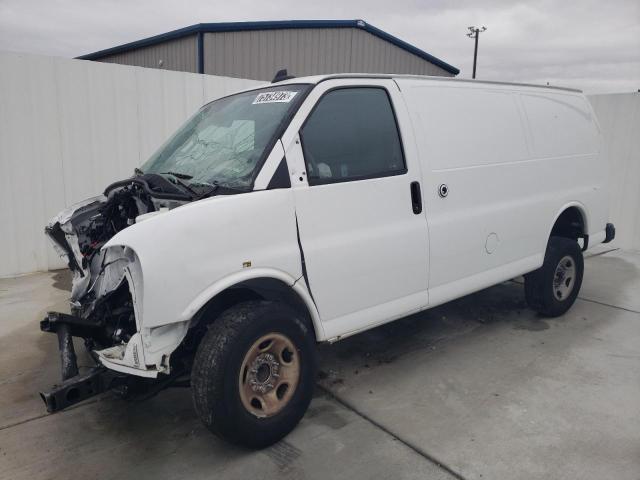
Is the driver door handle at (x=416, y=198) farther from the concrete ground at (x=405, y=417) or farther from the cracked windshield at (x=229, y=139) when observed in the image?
the concrete ground at (x=405, y=417)

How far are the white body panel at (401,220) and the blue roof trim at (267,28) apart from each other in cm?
1101

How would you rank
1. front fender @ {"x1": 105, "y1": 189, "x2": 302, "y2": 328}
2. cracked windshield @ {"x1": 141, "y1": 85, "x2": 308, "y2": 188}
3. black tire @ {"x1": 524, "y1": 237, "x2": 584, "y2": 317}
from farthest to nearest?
black tire @ {"x1": 524, "y1": 237, "x2": 584, "y2": 317}
cracked windshield @ {"x1": 141, "y1": 85, "x2": 308, "y2": 188}
front fender @ {"x1": 105, "y1": 189, "x2": 302, "y2": 328}

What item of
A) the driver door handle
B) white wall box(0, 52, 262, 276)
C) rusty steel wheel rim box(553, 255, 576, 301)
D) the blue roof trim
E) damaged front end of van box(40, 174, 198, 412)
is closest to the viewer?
damaged front end of van box(40, 174, 198, 412)

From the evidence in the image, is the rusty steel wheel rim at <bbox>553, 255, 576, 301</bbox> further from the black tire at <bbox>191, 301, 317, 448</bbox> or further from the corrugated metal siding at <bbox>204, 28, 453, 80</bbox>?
the corrugated metal siding at <bbox>204, 28, 453, 80</bbox>

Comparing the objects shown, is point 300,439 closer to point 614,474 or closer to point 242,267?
point 242,267

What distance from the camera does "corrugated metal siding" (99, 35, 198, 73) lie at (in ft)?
48.3

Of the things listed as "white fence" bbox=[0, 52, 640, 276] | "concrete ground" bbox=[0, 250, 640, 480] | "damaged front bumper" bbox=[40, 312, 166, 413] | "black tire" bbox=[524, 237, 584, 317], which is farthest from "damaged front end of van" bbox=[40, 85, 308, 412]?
"white fence" bbox=[0, 52, 640, 276]

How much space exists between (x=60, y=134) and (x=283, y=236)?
522 cm

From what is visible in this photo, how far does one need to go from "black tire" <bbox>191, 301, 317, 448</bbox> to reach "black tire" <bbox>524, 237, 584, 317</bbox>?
2.97 meters

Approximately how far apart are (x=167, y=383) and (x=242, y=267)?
2.77ft

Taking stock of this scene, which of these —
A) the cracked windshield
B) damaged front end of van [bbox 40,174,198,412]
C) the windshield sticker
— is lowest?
damaged front end of van [bbox 40,174,198,412]

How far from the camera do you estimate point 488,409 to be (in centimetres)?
355

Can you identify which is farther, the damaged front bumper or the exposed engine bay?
the exposed engine bay

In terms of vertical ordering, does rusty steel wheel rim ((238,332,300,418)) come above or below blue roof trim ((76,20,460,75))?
below
